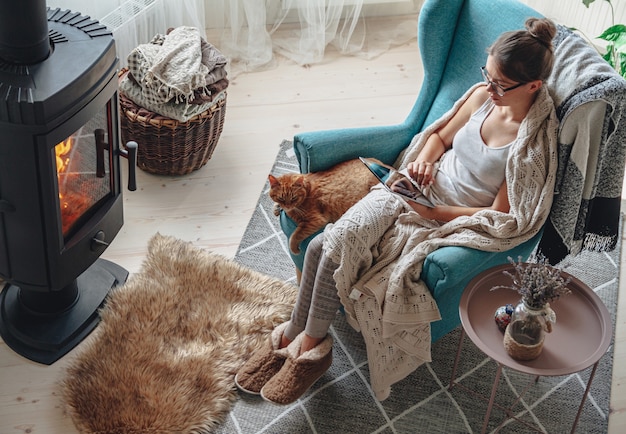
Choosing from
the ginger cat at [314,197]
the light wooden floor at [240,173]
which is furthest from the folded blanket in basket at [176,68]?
the ginger cat at [314,197]

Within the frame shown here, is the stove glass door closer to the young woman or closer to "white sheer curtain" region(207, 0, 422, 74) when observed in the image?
the young woman

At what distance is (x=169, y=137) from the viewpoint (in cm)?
289

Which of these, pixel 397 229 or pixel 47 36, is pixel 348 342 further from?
pixel 47 36

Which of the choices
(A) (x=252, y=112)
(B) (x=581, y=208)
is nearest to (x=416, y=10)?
(A) (x=252, y=112)

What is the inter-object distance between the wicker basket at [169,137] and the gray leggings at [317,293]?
0.87m

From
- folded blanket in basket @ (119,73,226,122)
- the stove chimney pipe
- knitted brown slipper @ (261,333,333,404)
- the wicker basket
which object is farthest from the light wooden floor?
the stove chimney pipe

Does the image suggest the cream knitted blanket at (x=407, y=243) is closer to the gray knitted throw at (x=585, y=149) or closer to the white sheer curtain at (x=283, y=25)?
the gray knitted throw at (x=585, y=149)

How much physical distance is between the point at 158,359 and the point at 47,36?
3.17 feet

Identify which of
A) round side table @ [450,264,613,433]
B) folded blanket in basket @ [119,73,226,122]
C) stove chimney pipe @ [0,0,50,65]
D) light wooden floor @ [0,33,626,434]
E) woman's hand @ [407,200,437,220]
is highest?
stove chimney pipe @ [0,0,50,65]

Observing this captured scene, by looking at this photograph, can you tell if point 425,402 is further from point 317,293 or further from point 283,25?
point 283,25

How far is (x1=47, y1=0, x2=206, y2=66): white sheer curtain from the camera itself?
3.05 metres

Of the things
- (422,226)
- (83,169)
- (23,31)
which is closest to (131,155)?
(83,169)

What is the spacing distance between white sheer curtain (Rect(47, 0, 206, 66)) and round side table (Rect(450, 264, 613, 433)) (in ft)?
6.01

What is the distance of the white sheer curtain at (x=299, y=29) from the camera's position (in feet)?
12.3
